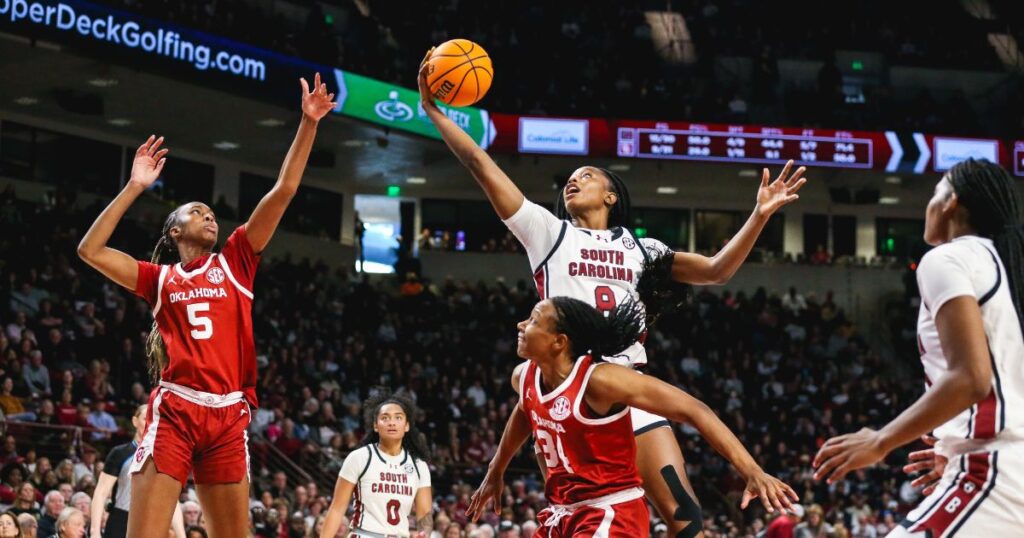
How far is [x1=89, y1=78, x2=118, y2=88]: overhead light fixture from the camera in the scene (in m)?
22.2

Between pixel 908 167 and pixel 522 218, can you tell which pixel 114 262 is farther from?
pixel 908 167

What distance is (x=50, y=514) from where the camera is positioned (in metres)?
12.0

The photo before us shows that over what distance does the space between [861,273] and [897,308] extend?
1.44 metres

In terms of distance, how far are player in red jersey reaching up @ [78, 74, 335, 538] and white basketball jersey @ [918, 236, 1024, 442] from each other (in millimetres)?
3328

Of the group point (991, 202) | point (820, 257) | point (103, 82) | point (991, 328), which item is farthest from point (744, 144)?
point (991, 328)

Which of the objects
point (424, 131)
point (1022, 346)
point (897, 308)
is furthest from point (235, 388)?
point (897, 308)

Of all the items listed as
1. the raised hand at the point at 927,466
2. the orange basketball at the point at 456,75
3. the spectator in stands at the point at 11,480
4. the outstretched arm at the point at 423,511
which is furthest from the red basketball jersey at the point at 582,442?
the spectator in stands at the point at 11,480

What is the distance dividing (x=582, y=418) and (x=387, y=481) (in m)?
4.55

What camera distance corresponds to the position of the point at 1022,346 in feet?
12.5

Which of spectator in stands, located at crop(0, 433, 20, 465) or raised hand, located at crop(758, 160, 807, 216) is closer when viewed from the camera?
raised hand, located at crop(758, 160, 807, 216)

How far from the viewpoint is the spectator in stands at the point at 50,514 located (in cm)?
1191

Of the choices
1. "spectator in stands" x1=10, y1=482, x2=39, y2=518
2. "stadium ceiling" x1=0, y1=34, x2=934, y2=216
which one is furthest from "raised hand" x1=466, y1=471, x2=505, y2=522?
"stadium ceiling" x1=0, y1=34, x2=934, y2=216

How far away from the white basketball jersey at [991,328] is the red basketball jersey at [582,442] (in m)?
1.66

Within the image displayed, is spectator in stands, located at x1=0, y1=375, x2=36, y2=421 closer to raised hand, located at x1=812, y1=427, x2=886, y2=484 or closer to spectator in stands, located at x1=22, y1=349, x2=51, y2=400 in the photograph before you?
spectator in stands, located at x1=22, y1=349, x2=51, y2=400
